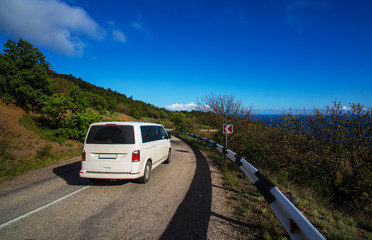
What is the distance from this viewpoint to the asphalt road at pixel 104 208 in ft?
9.94

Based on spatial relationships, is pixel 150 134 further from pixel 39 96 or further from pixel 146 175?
pixel 39 96

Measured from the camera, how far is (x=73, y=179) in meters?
5.98

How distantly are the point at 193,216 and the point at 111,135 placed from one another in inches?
127

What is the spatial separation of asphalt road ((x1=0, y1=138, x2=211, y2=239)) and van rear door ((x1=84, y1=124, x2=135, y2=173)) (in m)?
0.75

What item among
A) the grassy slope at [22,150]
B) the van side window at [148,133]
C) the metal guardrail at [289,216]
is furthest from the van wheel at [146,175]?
the grassy slope at [22,150]

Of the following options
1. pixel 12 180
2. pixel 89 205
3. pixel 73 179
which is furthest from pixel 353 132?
pixel 12 180

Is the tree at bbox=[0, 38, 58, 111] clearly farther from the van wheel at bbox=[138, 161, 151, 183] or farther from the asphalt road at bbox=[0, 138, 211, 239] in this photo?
the van wheel at bbox=[138, 161, 151, 183]

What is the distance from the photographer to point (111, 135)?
196 inches

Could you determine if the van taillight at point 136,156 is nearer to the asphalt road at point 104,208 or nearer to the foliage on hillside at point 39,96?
the asphalt road at point 104,208

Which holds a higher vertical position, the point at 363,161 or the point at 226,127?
the point at 226,127

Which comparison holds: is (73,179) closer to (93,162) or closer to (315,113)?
(93,162)

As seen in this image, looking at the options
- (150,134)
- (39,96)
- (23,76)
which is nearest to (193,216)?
(150,134)

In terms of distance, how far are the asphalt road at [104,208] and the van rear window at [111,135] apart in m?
1.49

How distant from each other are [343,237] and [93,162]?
580 cm
